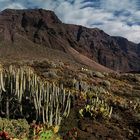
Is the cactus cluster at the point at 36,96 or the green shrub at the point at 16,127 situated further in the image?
the cactus cluster at the point at 36,96

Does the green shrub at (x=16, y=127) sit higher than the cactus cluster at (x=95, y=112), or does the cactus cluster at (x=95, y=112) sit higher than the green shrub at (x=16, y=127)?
the green shrub at (x=16, y=127)

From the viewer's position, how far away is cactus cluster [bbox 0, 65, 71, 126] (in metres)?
15.9

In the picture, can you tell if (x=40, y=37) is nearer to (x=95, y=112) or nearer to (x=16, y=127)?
(x=95, y=112)

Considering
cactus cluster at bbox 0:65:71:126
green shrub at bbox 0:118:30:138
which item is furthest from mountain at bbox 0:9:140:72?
green shrub at bbox 0:118:30:138

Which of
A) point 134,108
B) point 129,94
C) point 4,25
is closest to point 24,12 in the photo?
point 4,25

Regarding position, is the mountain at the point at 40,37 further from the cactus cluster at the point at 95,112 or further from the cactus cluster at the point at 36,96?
the cactus cluster at the point at 36,96

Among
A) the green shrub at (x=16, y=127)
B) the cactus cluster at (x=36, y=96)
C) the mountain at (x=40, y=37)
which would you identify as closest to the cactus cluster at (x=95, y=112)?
the cactus cluster at (x=36, y=96)

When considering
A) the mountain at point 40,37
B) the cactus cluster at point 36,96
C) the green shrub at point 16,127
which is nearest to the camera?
the green shrub at point 16,127

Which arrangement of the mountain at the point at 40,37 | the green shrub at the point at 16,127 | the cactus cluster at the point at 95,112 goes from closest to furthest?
the green shrub at the point at 16,127 < the cactus cluster at the point at 95,112 < the mountain at the point at 40,37

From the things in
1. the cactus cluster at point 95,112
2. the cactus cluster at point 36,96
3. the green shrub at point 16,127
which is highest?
the cactus cluster at point 36,96

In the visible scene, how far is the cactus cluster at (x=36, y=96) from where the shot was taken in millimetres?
15914

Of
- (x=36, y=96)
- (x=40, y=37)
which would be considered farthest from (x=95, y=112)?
(x=40, y=37)

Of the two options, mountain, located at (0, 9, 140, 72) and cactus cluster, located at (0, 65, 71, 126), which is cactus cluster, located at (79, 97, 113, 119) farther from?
mountain, located at (0, 9, 140, 72)

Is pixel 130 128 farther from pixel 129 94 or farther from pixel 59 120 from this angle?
pixel 129 94
